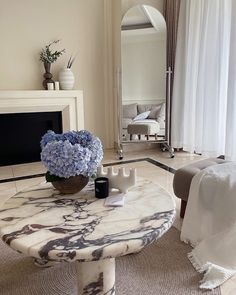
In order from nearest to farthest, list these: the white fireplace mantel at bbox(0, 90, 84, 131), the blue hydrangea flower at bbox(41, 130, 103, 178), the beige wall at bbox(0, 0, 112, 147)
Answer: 1. the blue hydrangea flower at bbox(41, 130, 103, 178)
2. the white fireplace mantel at bbox(0, 90, 84, 131)
3. the beige wall at bbox(0, 0, 112, 147)

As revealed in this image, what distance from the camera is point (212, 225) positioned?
1.73m

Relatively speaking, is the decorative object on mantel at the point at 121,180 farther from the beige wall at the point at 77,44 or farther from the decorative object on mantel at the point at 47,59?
the beige wall at the point at 77,44

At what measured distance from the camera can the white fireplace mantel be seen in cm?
347

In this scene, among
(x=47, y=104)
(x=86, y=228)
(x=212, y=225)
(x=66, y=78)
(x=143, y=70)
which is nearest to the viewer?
(x=86, y=228)

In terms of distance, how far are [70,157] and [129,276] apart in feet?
2.42

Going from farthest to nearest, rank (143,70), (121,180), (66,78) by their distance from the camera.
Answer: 1. (143,70)
2. (66,78)
3. (121,180)

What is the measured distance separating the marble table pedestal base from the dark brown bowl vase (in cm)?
34

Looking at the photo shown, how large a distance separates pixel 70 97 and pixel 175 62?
4.93 feet

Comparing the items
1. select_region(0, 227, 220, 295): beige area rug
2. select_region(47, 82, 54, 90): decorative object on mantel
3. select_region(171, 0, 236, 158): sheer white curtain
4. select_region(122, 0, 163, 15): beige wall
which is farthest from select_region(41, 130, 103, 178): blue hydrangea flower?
select_region(122, 0, 163, 15): beige wall

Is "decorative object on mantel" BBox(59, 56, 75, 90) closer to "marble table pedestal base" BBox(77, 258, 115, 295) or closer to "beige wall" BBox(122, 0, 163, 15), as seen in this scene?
"beige wall" BBox(122, 0, 163, 15)

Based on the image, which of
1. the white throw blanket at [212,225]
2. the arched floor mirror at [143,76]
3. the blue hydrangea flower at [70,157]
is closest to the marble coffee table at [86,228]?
the blue hydrangea flower at [70,157]

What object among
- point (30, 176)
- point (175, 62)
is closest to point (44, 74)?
point (30, 176)

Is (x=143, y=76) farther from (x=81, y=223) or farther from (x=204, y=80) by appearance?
(x=81, y=223)

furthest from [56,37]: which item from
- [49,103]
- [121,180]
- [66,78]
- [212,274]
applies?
[212,274]
